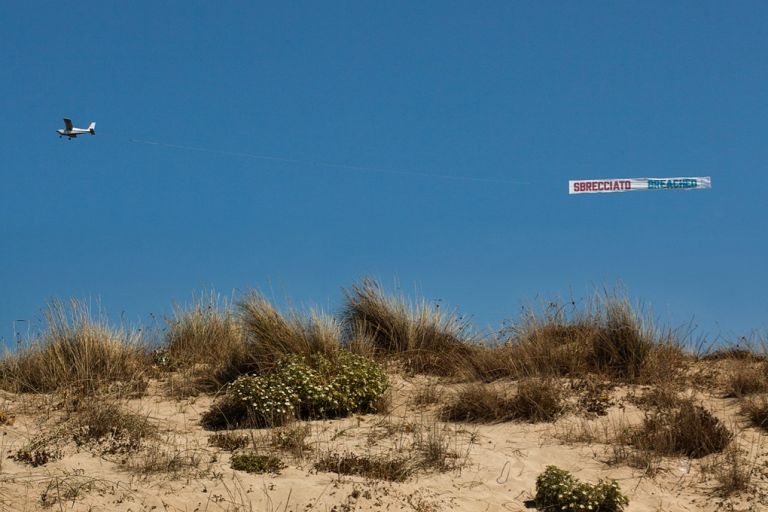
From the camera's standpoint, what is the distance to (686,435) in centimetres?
1081

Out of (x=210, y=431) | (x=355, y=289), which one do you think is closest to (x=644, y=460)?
(x=210, y=431)

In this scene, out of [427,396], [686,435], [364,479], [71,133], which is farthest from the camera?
[71,133]

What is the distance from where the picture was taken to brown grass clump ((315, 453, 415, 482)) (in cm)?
973

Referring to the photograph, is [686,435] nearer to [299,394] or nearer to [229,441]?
[299,394]

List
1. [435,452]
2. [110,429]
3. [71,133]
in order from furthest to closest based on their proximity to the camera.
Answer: [71,133]
[110,429]
[435,452]

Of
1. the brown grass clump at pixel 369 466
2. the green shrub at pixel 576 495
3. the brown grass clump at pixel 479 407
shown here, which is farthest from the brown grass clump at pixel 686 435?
the brown grass clump at pixel 369 466

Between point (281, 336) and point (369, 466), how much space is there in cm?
476

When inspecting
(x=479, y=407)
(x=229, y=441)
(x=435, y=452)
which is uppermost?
(x=479, y=407)

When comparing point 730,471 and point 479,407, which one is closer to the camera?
point 730,471

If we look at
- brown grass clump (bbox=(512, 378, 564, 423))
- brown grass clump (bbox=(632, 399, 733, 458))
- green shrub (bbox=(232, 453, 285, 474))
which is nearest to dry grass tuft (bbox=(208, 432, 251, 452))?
green shrub (bbox=(232, 453, 285, 474))

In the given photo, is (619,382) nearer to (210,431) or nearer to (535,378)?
(535,378)

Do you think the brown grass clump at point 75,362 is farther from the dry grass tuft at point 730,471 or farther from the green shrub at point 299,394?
the dry grass tuft at point 730,471

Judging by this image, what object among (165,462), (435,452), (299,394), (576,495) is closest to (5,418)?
(165,462)

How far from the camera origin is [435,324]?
51.4 feet
